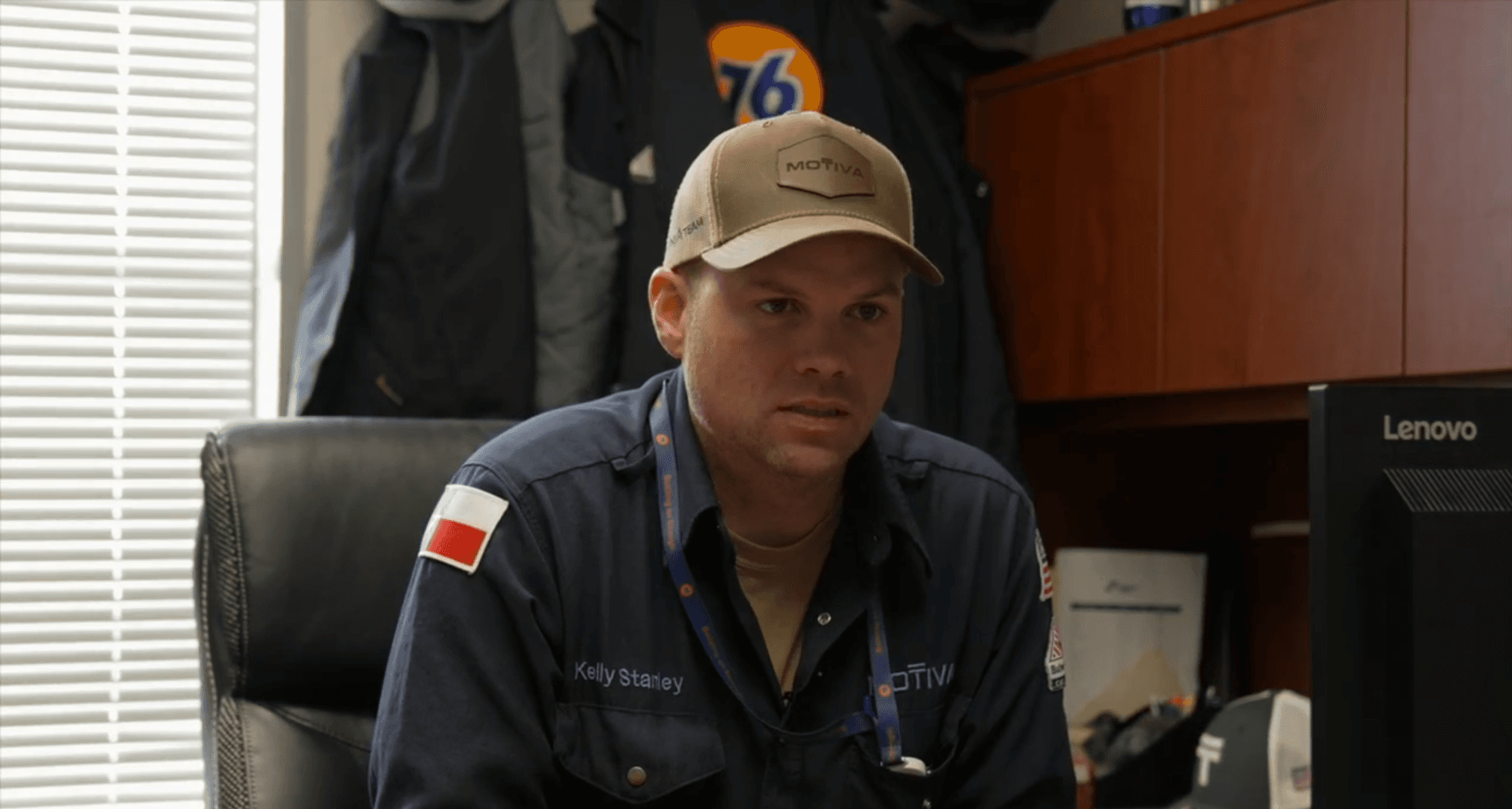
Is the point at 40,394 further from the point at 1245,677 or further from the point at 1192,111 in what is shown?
the point at 1245,677

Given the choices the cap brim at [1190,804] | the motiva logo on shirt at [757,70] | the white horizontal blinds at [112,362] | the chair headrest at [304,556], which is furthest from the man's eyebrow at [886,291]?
the white horizontal blinds at [112,362]

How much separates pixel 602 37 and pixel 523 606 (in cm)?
143

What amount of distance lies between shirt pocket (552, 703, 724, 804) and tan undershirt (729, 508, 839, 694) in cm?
13

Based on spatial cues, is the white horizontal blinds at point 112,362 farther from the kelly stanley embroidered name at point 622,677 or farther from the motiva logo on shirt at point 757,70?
the kelly stanley embroidered name at point 622,677

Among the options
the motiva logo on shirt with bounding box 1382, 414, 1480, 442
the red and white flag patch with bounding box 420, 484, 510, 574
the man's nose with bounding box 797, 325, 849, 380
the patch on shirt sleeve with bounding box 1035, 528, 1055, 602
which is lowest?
the patch on shirt sleeve with bounding box 1035, 528, 1055, 602

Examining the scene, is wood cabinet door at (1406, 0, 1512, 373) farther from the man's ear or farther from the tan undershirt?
the man's ear

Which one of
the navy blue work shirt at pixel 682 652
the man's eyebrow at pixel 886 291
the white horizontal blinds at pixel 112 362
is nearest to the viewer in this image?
the navy blue work shirt at pixel 682 652

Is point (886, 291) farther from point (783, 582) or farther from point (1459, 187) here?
point (1459, 187)

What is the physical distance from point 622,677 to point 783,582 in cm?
21

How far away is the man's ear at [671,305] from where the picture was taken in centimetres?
150

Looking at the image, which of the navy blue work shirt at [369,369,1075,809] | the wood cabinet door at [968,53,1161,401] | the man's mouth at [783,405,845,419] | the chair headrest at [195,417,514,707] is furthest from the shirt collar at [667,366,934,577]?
the wood cabinet door at [968,53,1161,401]

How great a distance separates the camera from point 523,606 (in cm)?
136

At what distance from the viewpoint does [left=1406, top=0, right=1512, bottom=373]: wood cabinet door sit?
1940 mm

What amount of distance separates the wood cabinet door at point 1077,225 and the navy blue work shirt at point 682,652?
3.29 feet
